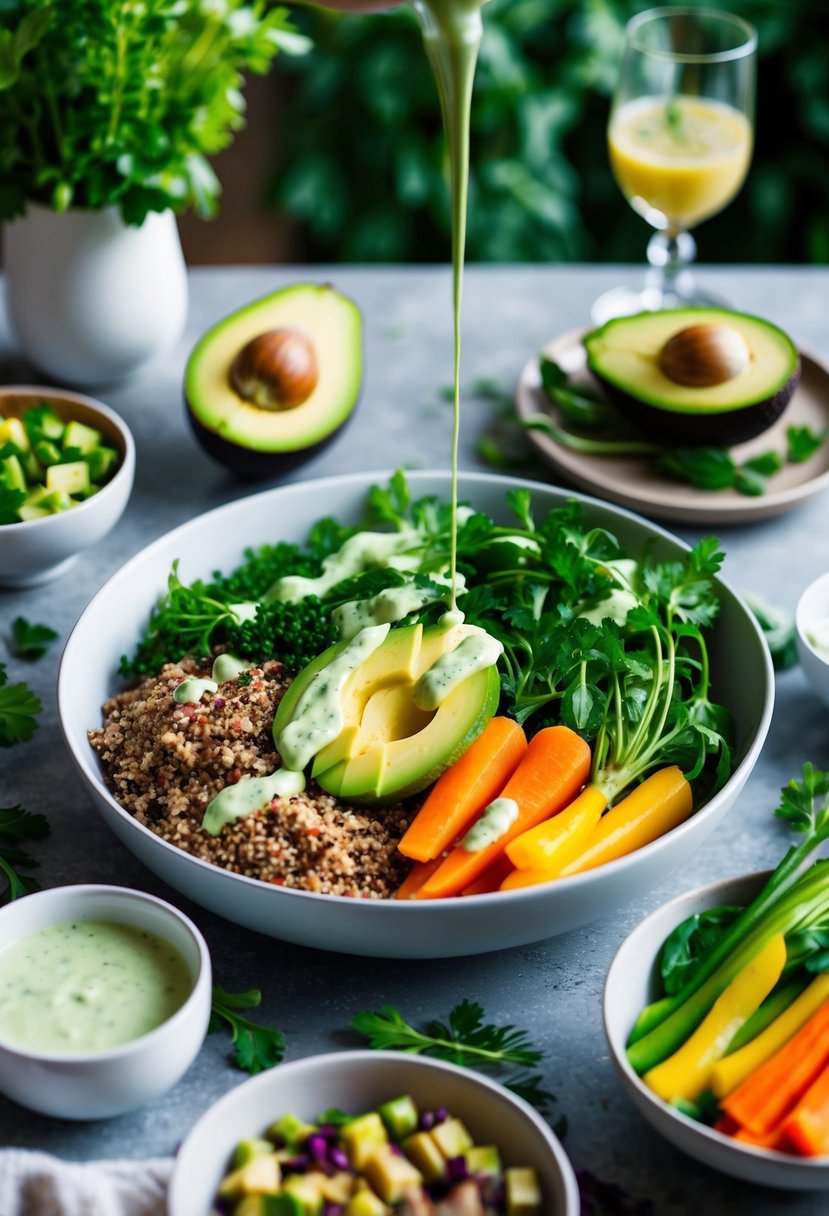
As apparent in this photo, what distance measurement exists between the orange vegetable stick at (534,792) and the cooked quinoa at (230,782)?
0.08m

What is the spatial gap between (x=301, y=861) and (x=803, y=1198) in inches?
23.9

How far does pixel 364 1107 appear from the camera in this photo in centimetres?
127

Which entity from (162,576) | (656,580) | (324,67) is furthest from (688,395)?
(324,67)

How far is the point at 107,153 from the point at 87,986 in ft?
4.77

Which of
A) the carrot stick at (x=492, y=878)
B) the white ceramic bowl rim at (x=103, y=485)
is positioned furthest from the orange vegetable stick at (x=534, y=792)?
the white ceramic bowl rim at (x=103, y=485)

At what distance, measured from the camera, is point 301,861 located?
1.45 metres

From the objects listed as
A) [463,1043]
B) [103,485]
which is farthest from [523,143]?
[463,1043]

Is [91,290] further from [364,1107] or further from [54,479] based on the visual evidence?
[364,1107]

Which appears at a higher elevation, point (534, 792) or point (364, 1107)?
point (534, 792)

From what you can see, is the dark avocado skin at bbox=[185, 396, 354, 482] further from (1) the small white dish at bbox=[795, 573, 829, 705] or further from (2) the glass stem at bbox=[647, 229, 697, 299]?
(2) the glass stem at bbox=[647, 229, 697, 299]

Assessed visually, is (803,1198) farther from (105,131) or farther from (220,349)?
(105,131)

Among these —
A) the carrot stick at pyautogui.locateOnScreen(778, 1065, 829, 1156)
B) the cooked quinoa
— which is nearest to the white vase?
the cooked quinoa

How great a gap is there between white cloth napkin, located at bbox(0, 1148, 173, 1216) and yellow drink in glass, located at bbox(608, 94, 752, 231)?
2.16 metres

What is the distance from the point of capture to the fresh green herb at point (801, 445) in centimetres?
234
